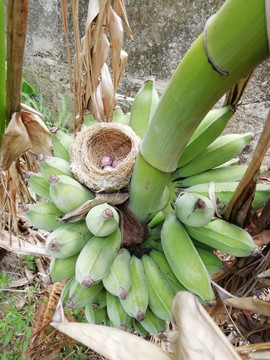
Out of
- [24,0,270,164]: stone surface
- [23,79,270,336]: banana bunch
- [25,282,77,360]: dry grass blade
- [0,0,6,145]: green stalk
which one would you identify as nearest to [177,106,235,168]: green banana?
[23,79,270,336]: banana bunch

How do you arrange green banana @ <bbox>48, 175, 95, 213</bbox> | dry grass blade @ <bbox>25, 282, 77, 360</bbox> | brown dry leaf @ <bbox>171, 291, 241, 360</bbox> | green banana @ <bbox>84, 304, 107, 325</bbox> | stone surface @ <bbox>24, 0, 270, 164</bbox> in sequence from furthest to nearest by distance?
1. stone surface @ <bbox>24, 0, 270, 164</bbox>
2. dry grass blade @ <bbox>25, 282, 77, 360</bbox>
3. green banana @ <bbox>84, 304, 107, 325</bbox>
4. green banana @ <bbox>48, 175, 95, 213</bbox>
5. brown dry leaf @ <bbox>171, 291, 241, 360</bbox>

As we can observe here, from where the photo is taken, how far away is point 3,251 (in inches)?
50.2

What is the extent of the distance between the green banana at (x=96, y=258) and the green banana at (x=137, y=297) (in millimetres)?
43

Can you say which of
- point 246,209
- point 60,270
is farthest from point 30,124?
point 246,209

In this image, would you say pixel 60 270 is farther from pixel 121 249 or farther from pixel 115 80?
pixel 115 80

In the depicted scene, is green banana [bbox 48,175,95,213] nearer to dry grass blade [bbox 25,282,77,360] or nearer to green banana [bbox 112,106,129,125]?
green banana [bbox 112,106,129,125]

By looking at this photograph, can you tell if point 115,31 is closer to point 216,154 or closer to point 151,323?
point 216,154

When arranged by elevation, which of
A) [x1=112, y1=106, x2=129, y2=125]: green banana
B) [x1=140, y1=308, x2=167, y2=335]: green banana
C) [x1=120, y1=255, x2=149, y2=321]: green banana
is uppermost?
[x1=112, y1=106, x2=129, y2=125]: green banana

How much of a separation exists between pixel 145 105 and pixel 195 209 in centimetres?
21

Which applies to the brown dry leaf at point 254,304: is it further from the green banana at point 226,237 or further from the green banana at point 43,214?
the green banana at point 43,214

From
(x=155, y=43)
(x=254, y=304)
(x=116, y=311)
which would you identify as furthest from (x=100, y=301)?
(x=155, y=43)

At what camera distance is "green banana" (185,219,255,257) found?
19.4 inches

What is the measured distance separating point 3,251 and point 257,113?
0.99m

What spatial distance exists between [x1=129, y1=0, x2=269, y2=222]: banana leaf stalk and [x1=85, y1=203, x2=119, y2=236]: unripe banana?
0.23 ft
